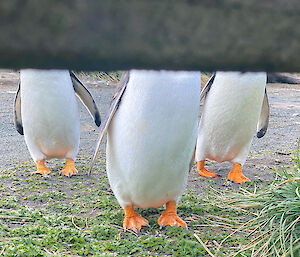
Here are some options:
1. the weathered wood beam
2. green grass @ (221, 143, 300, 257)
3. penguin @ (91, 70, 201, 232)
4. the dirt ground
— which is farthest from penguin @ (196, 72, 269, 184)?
the weathered wood beam

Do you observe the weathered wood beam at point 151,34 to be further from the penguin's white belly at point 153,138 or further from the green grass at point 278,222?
the penguin's white belly at point 153,138

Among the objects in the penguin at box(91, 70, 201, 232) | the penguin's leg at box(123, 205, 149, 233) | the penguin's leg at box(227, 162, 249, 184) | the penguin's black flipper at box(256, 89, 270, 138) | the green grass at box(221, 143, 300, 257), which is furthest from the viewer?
the penguin's black flipper at box(256, 89, 270, 138)

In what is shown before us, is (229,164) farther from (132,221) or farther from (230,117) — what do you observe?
(132,221)

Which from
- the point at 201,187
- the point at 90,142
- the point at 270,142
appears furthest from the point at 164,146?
the point at 270,142

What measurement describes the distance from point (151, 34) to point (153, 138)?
76.3 inches

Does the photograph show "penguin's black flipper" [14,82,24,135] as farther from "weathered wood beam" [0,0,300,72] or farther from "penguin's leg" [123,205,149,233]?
"weathered wood beam" [0,0,300,72]

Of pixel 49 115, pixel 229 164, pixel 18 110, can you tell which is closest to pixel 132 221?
pixel 49 115

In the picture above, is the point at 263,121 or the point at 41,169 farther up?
the point at 263,121

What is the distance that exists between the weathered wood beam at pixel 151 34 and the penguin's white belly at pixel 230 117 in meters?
2.85

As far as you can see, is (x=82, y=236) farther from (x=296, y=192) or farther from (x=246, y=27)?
(x=246, y=27)

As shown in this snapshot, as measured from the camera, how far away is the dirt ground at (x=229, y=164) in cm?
364

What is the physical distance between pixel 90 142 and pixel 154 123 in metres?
2.70

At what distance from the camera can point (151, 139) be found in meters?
2.14

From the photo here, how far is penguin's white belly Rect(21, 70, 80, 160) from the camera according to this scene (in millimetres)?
3162
